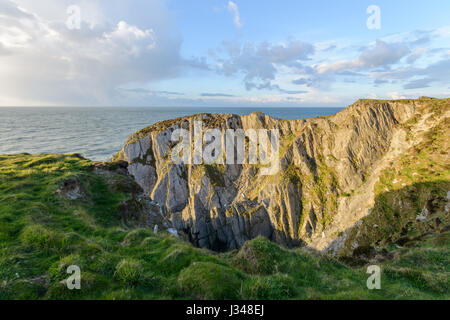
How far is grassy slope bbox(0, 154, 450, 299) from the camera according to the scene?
7.30 metres

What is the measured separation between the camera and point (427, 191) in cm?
4625

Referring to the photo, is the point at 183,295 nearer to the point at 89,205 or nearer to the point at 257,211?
the point at 89,205

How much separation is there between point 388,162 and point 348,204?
1719cm

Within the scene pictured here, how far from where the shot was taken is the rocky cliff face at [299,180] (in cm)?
5981

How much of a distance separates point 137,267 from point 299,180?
6958 cm

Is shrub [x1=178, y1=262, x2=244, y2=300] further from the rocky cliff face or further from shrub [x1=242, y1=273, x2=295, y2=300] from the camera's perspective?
the rocky cliff face

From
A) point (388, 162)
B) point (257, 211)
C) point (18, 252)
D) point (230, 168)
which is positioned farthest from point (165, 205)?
point (388, 162)


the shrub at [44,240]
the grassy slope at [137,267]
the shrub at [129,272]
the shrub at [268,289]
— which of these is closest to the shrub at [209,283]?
the grassy slope at [137,267]

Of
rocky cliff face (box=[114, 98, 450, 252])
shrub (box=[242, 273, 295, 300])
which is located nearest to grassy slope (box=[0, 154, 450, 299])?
shrub (box=[242, 273, 295, 300])

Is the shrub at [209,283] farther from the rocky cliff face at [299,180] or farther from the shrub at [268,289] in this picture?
the rocky cliff face at [299,180]

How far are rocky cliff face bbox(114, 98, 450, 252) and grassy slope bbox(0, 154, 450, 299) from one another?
51.9 metres

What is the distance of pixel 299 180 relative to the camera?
231 feet

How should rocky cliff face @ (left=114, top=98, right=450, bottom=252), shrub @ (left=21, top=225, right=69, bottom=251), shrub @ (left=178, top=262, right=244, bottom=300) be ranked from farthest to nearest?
rocky cliff face @ (left=114, top=98, right=450, bottom=252), shrub @ (left=21, top=225, right=69, bottom=251), shrub @ (left=178, top=262, right=244, bottom=300)
